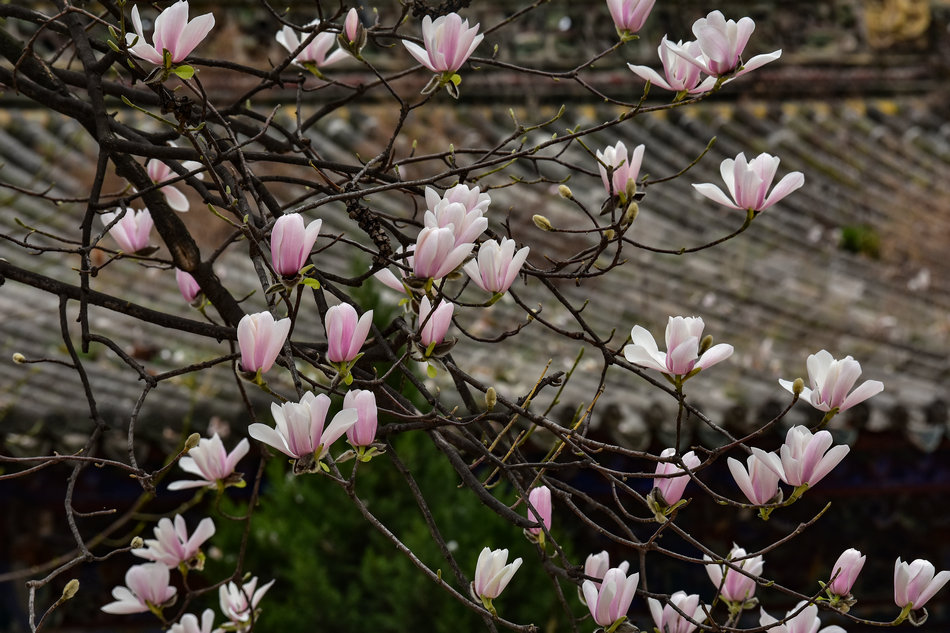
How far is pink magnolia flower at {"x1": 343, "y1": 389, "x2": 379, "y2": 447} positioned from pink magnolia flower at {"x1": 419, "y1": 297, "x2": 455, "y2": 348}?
99 millimetres

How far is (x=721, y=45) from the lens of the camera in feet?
4.66

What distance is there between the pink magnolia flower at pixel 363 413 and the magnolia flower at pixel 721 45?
578 millimetres

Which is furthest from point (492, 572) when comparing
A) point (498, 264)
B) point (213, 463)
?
point (213, 463)

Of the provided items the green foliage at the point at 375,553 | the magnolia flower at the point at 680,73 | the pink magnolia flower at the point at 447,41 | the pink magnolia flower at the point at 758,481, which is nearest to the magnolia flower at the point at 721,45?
the magnolia flower at the point at 680,73

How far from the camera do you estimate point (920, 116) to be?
6.93m

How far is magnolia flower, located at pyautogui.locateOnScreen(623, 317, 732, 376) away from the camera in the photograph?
1294 mm

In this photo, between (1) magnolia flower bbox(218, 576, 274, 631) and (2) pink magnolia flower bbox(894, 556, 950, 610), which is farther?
(1) magnolia flower bbox(218, 576, 274, 631)

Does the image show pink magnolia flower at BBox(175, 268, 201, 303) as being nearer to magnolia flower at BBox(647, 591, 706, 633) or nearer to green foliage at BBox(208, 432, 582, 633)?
magnolia flower at BBox(647, 591, 706, 633)

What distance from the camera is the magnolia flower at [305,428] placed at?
1.18 metres

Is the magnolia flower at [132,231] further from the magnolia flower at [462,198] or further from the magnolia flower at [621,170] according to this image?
the magnolia flower at [621,170]

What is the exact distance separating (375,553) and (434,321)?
2.15 meters

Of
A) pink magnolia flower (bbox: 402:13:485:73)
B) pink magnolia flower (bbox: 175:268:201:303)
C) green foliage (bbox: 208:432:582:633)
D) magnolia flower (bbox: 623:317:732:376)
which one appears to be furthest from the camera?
green foliage (bbox: 208:432:582:633)

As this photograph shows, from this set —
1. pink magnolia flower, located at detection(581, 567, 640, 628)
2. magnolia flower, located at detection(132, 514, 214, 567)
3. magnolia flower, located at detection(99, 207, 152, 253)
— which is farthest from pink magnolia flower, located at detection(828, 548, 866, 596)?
magnolia flower, located at detection(99, 207, 152, 253)

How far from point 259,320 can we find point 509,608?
2.19 metres
